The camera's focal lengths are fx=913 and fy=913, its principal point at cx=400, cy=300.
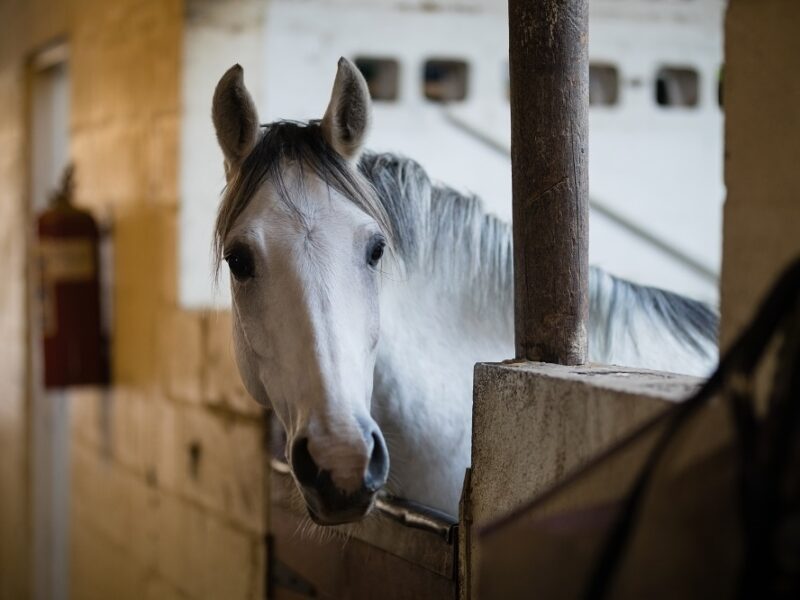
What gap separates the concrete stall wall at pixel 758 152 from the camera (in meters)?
0.97

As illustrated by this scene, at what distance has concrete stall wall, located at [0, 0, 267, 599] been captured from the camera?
2465mm

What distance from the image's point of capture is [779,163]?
978mm

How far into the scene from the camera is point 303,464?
1325 mm

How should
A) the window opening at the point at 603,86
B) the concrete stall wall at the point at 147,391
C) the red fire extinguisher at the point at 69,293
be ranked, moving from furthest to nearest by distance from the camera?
the window opening at the point at 603,86 → the red fire extinguisher at the point at 69,293 → the concrete stall wall at the point at 147,391

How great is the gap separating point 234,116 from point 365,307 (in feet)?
1.48

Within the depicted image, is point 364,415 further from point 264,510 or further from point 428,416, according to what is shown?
point 264,510

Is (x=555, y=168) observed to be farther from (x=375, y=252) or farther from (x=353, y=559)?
(x=353, y=559)

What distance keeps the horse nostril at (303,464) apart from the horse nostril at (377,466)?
78 millimetres

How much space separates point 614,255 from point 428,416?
→ 220 centimetres

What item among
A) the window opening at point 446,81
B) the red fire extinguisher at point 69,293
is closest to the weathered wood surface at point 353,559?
the red fire extinguisher at point 69,293

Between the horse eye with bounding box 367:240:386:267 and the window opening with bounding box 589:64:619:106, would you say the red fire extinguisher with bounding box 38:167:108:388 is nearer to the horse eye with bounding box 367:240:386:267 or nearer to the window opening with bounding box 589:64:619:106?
the window opening with bounding box 589:64:619:106

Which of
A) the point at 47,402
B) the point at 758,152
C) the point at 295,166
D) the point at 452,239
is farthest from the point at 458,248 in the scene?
the point at 47,402

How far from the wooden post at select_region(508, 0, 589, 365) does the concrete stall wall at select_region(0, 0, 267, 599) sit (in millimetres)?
1112

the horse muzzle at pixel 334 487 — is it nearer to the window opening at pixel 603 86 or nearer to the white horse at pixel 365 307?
the white horse at pixel 365 307
